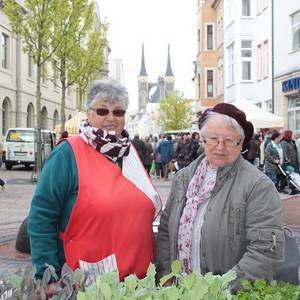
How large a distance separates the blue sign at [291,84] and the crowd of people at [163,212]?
1924 cm

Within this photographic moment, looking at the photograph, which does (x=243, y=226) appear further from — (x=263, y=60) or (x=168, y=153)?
(x=263, y=60)

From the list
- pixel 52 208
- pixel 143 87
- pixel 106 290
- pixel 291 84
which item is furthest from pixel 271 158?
pixel 143 87

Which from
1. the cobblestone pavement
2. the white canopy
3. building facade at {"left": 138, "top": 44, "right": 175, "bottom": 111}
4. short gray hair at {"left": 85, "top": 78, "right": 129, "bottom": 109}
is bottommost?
the cobblestone pavement

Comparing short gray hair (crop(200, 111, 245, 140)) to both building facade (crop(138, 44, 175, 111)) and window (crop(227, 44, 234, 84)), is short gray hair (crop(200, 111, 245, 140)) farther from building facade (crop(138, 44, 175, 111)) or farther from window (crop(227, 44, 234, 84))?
building facade (crop(138, 44, 175, 111))

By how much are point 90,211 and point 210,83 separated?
121 ft

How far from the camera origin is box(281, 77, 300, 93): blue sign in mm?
21016

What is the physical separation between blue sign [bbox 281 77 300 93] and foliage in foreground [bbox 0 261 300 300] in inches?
789

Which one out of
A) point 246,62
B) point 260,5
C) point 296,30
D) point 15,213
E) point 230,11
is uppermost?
point 230,11

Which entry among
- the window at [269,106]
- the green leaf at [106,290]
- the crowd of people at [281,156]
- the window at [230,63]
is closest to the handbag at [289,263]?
the green leaf at [106,290]

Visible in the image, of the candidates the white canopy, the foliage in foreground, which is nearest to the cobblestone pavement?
the foliage in foreground

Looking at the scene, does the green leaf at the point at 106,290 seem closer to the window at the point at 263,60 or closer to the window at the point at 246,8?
the window at the point at 263,60

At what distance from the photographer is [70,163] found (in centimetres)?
256

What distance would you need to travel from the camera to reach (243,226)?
2.41 metres

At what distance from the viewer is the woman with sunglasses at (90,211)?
2516 millimetres
